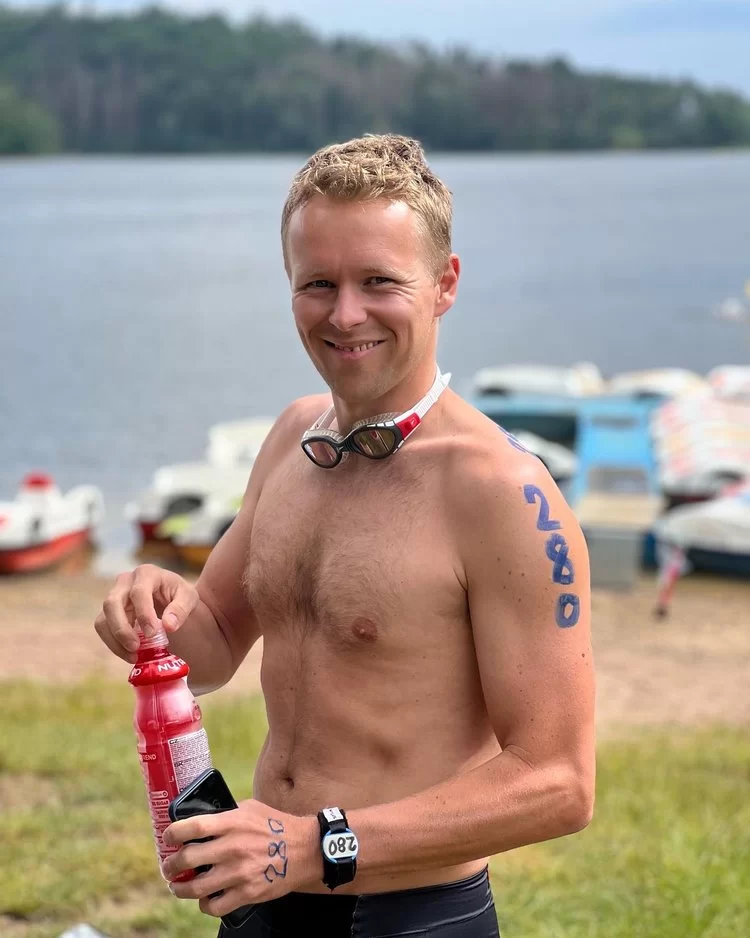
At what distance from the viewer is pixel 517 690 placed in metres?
2.78

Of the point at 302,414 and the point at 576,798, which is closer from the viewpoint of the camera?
the point at 576,798

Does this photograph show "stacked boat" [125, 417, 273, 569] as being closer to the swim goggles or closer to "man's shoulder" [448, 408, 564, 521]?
the swim goggles

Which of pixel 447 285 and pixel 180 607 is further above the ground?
pixel 447 285

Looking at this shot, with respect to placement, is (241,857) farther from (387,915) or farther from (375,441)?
(375,441)

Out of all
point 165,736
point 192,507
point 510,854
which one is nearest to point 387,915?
point 165,736

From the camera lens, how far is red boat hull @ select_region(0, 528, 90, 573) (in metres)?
22.2

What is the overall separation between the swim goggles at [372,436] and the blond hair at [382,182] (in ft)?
0.98

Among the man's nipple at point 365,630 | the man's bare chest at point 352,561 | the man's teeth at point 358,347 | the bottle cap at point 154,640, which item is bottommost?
the bottle cap at point 154,640

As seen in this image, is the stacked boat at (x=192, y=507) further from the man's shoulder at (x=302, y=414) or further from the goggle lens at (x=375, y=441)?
the goggle lens at (x=375, y=441)

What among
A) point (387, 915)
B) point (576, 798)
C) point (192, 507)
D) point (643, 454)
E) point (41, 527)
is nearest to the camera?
point (576, 798)

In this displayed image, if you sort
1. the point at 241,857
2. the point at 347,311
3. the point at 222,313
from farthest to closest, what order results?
1. the point at 222,313
2. the point at 347,311
3. the point at 241,857

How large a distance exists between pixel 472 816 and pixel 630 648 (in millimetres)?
14597

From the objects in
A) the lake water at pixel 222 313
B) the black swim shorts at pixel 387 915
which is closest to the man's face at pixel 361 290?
the black swim shorts at pixel 387 915

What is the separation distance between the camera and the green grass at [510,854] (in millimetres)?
5680
